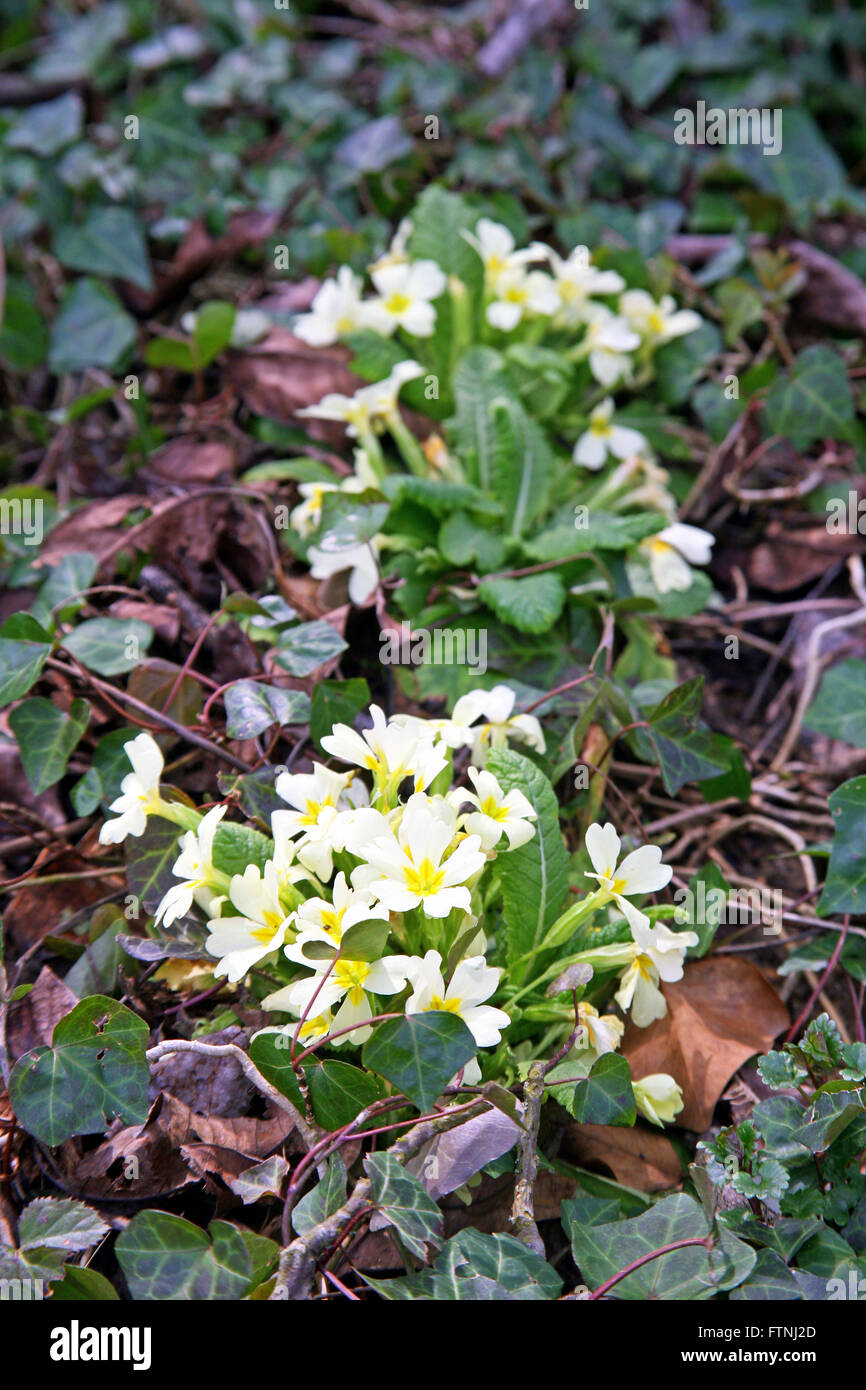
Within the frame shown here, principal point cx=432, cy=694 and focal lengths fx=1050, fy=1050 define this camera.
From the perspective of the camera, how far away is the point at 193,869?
147 cm

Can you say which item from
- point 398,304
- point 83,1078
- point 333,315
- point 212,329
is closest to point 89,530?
point 212,329

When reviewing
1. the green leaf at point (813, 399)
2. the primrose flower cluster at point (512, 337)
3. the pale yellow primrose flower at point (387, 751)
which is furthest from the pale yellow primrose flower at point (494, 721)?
the green leaf at point (813, 399)

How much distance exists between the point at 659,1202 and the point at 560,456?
1.74 m

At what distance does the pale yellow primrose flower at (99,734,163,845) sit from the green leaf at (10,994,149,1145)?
0.24 metres

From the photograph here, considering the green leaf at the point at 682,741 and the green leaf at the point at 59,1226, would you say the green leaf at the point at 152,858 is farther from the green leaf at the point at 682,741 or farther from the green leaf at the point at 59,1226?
the green leaf at the point at 682,741

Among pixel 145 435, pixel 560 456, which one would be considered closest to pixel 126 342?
pixel 145 435

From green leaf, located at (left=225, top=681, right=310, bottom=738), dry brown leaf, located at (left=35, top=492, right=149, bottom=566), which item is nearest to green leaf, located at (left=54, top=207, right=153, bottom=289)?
dry brown leaf, located at (left=35, top=492, right=149, bottom=566)

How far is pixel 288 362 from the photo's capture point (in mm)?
2658

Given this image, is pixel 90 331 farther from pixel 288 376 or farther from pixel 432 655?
pixel 432 655

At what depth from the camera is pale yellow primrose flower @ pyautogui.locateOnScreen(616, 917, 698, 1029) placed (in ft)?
4.93

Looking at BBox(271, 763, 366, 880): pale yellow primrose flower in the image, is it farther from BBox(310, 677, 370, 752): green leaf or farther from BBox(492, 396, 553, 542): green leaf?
BBox(492, 396, 553, 542): green leaf

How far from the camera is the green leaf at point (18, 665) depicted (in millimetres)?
1770

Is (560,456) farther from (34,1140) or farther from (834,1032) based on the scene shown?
(34,1140)

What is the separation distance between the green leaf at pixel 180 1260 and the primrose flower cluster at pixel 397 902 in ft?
0.83
